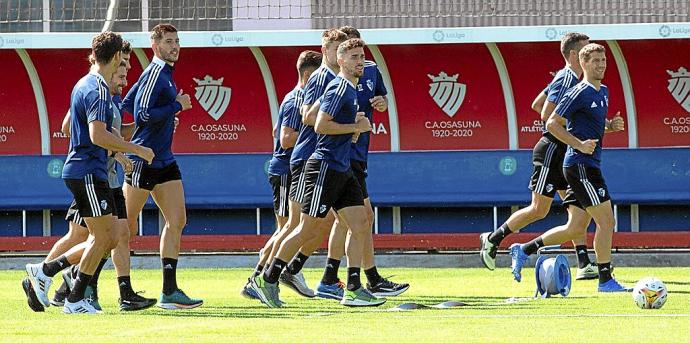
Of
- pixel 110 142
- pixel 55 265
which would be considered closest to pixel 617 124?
pixel 110 142

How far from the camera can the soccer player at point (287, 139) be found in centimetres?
1176

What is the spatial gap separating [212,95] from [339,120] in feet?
29.6

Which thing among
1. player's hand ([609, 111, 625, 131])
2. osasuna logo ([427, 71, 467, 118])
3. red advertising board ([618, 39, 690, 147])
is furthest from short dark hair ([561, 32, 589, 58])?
osasuna logo ([427, 71, 467, 118])

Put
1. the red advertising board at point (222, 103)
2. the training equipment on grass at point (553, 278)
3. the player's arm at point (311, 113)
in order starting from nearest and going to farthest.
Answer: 1. the player's arm at point (311, 113)
2. the training equipment on grass at point (553, 278)
3. the red advertising board at point (222, 103)

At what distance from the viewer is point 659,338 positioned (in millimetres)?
7859

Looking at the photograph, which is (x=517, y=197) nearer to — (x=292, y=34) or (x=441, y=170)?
(x=441, y=170)

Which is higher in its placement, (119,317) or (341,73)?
(341,73)

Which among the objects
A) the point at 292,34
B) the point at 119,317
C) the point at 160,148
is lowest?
the point at 119,317

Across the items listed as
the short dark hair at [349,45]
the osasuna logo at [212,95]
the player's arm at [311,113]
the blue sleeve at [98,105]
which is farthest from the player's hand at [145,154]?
the osasuna logo at [212,95]

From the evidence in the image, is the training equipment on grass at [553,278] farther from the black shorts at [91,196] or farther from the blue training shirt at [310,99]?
the black shorts at [91,196]

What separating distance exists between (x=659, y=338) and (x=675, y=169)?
417 inches

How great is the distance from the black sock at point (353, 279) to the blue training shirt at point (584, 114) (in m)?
2.50

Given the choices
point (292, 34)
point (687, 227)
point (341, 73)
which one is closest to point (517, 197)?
point (687, 227)

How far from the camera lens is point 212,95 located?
1933 cm
